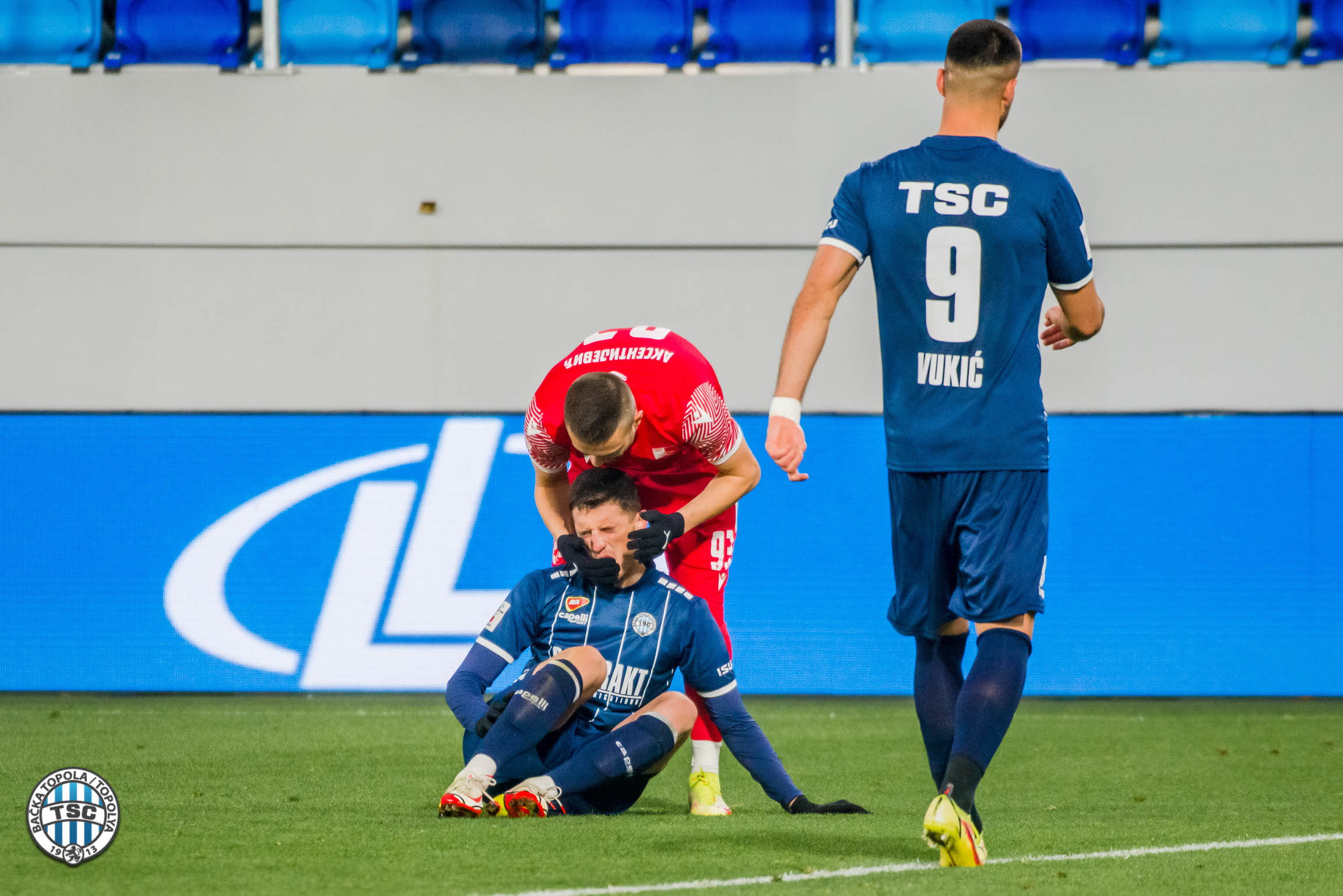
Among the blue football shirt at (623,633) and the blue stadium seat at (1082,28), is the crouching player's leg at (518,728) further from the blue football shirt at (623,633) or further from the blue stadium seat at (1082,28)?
the blue stadium seat at (1082,28)

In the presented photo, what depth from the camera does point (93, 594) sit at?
7.53 meters

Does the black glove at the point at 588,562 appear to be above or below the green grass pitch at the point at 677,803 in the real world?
above

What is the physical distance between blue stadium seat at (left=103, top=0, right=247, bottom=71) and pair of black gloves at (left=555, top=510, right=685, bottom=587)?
5.92 m

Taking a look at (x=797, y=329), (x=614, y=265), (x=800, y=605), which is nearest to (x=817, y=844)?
(x=797, y=329)

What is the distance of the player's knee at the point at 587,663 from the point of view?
3633 mm

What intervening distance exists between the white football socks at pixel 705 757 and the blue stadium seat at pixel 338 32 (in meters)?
5.71

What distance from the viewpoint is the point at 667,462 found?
14.0 ft

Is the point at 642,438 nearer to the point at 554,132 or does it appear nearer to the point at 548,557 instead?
the point at 548,557

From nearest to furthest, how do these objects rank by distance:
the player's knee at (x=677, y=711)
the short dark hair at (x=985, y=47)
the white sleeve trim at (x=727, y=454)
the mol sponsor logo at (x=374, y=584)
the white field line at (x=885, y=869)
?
1. the white field line at (x=885, y=869)
2. the short dark hair at (x=985, y=47)
3. the player's knee at (x=677, y=711)
4. the white sleeve trim at (x=727, y=454)
5. the mol sponsor logo at (x=374, y=584)

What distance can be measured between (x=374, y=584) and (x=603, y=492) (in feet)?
13.3

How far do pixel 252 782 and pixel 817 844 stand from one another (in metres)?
2.09

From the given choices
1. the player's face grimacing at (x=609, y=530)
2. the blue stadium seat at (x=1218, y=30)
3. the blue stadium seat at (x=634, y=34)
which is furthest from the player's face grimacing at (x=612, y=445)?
the blue stadium seat at (x=1218, y=30)

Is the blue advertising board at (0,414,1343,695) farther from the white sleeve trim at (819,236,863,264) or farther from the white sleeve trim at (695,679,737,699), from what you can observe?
the white sleeve trim at (819,236,863,264)

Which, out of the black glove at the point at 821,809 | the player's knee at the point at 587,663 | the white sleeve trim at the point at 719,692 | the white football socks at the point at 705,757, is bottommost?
the black glove at the point at 821,809
